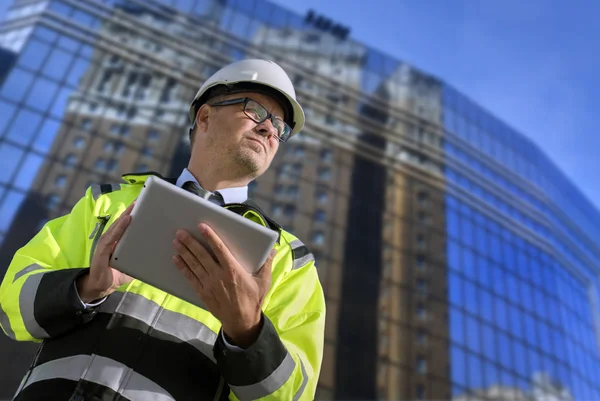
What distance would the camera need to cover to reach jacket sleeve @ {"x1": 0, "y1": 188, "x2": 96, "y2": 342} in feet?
5.76

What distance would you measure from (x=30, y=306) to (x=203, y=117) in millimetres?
1281

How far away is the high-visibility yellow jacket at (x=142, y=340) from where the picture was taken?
65.3 inches

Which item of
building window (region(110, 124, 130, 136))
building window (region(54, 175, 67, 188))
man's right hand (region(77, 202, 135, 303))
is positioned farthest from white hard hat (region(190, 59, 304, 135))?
building window (region(110, 124, 130, 136))

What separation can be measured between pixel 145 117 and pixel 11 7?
869 centimetres

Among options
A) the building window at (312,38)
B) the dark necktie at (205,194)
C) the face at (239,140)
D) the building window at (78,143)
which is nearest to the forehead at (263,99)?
the face at (239,140)

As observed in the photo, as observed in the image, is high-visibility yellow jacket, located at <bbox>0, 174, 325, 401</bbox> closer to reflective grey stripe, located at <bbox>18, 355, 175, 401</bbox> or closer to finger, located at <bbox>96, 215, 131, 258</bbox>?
reflective grey stripe, located at <bbox>18, 355, 175, 401</bbox>

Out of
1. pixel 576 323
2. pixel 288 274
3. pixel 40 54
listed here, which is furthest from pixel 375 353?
pixel 288 274

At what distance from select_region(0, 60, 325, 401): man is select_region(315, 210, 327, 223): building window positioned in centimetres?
2360

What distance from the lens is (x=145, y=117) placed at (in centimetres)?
2458

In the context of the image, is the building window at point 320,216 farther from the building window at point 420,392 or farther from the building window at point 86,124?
the building window at point 86,124

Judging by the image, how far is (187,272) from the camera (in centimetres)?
163

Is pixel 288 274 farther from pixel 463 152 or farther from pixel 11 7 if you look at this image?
pixel 463 152

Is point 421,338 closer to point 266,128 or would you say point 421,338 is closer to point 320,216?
point 320,216

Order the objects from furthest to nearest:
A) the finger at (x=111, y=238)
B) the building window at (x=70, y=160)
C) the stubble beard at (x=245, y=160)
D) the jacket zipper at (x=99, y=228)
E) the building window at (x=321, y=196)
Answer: the building window at (x=321, y=196), the building window at (x=70, y=160), the stubble beard at (x=245, y=160), the jacket zipper at (x=99, y=228), the finger at (x=111, y=238)
